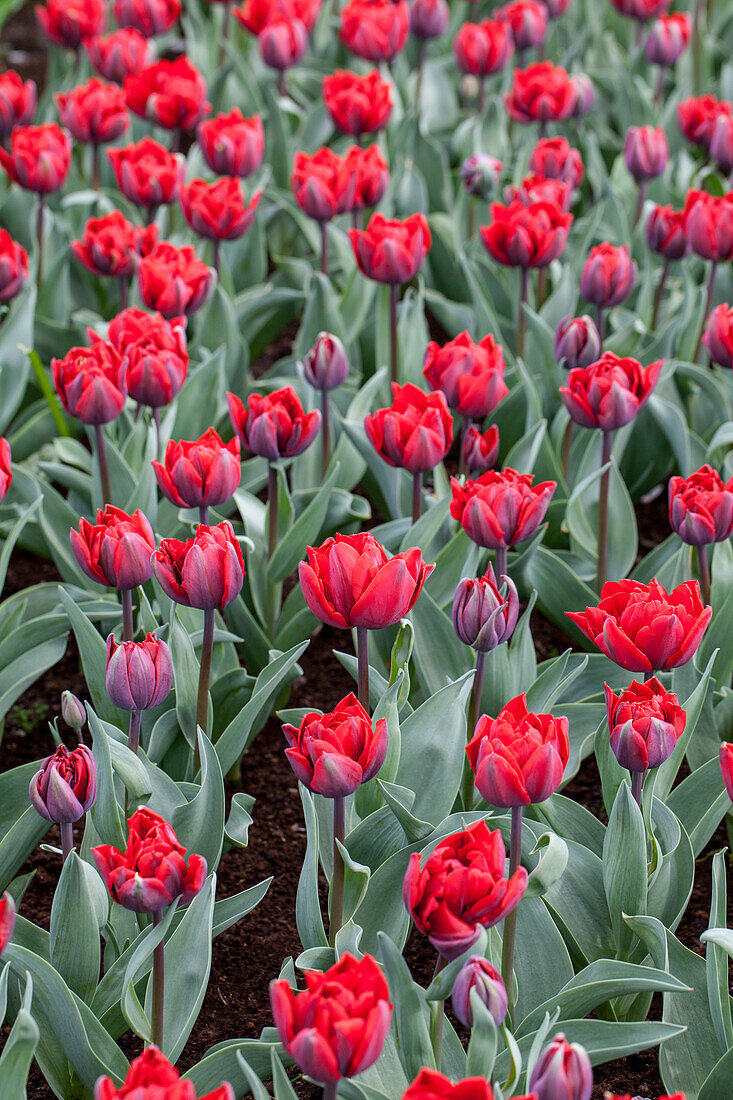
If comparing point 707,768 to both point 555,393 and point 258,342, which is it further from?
point 258,342

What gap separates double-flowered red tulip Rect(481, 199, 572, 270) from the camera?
2432mm

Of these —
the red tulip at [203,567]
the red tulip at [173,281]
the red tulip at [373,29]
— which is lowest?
the red tulip at [203,567]

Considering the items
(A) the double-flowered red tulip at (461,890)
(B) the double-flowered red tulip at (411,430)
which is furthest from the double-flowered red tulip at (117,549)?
(A) the double-flowered red tulip at (461,890)

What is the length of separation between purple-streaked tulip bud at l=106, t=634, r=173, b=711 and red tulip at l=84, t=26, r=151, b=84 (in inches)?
96.2

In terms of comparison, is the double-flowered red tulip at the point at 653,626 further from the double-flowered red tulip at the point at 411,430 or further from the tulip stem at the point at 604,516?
the tulip stem at the point at 604,516

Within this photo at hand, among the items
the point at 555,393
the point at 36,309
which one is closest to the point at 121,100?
the point at 36,309

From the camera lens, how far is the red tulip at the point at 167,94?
10.3 feet

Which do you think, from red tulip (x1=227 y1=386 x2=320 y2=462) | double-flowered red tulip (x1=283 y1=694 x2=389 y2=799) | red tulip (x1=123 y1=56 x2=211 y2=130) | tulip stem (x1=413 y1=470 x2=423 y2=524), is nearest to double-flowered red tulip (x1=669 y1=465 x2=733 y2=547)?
tulip stem (x1=413 y1=470 x2=423 y2=524)

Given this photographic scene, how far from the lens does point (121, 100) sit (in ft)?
10.4

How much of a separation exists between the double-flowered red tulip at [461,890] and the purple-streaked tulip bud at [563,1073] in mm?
125

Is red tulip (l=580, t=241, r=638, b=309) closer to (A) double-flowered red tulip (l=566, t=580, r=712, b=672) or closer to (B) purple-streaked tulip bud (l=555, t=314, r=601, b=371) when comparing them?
(B) purple-streaked tulip bud (l=555, t=314, r=601, b=371)

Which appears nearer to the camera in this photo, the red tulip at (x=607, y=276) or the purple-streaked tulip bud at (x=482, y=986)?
the purple-streaked tulip bud at (x=482, y=986)

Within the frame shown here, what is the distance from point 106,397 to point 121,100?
4.81ft

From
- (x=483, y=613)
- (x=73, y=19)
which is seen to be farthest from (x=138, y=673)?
(x=73, y=19)
